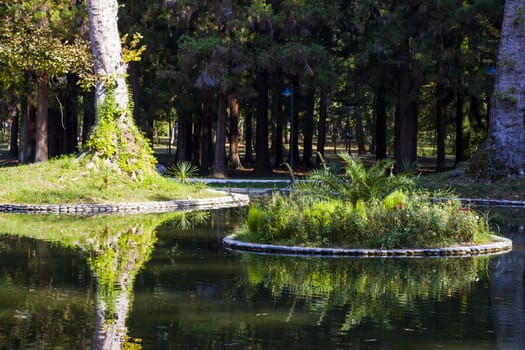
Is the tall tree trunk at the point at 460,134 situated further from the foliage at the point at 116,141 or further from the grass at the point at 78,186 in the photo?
the foliage at the point at 116,141

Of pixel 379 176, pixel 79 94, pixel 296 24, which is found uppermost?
pixel 296 24

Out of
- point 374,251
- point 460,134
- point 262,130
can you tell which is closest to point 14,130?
point 262,130

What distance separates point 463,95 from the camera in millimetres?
44938

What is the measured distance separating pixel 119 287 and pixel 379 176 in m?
7.45

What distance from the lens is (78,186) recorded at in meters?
26.9

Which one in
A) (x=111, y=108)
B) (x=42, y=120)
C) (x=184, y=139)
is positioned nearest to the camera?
(x=111, y=108)

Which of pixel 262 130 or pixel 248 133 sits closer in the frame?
pixel 262 130

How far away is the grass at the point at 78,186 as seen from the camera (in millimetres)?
25969

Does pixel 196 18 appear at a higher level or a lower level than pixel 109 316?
higher

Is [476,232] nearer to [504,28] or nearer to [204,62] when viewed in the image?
[504,28]

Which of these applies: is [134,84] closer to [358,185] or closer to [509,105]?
[509,105]

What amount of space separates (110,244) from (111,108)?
12293mm

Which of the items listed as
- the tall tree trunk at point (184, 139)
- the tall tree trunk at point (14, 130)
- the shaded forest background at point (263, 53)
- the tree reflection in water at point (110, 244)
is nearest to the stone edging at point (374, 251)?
the tree reflection in water at point (110, 244)

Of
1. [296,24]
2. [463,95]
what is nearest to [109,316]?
[296,24]
